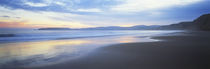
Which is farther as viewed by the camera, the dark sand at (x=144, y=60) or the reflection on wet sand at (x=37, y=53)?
the reflection on wet sand at (x=37, y=53)

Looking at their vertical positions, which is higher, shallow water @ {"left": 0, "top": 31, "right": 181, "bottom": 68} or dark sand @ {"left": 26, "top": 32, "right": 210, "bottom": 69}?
shallow water @ {"left": 0, "top": 31, "right": 181, "bottom": 68}

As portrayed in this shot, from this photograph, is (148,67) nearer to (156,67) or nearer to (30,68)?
(156,67)

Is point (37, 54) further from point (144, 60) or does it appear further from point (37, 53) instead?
point (144, 60)

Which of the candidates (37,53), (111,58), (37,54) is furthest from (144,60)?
(37,53)

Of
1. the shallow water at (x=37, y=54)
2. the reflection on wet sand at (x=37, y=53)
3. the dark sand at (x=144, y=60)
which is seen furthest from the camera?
the reflection on wet sand at (x=37, y=53)

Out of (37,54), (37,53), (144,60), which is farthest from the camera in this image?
(37,53)

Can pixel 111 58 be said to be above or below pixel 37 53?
below

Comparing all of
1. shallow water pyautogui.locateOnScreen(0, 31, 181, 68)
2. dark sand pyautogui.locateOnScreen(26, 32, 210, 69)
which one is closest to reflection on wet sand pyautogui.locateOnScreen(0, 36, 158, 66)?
shallow water pyautogui.locateOnScreen(0, 31, 181, 68)

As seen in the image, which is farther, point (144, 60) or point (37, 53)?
point (37, 53)

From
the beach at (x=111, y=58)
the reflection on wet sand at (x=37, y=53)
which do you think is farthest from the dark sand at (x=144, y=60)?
the reflection on wet sand at (x=37, y=53)

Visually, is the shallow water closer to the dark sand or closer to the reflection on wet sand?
the reflection on wet sand

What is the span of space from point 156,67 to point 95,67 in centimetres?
222

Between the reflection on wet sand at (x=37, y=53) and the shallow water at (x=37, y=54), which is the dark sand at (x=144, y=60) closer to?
the shallow water at (x=37, y=54)

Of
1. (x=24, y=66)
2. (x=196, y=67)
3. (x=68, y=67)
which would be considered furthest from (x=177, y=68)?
(x=24, y=66)
